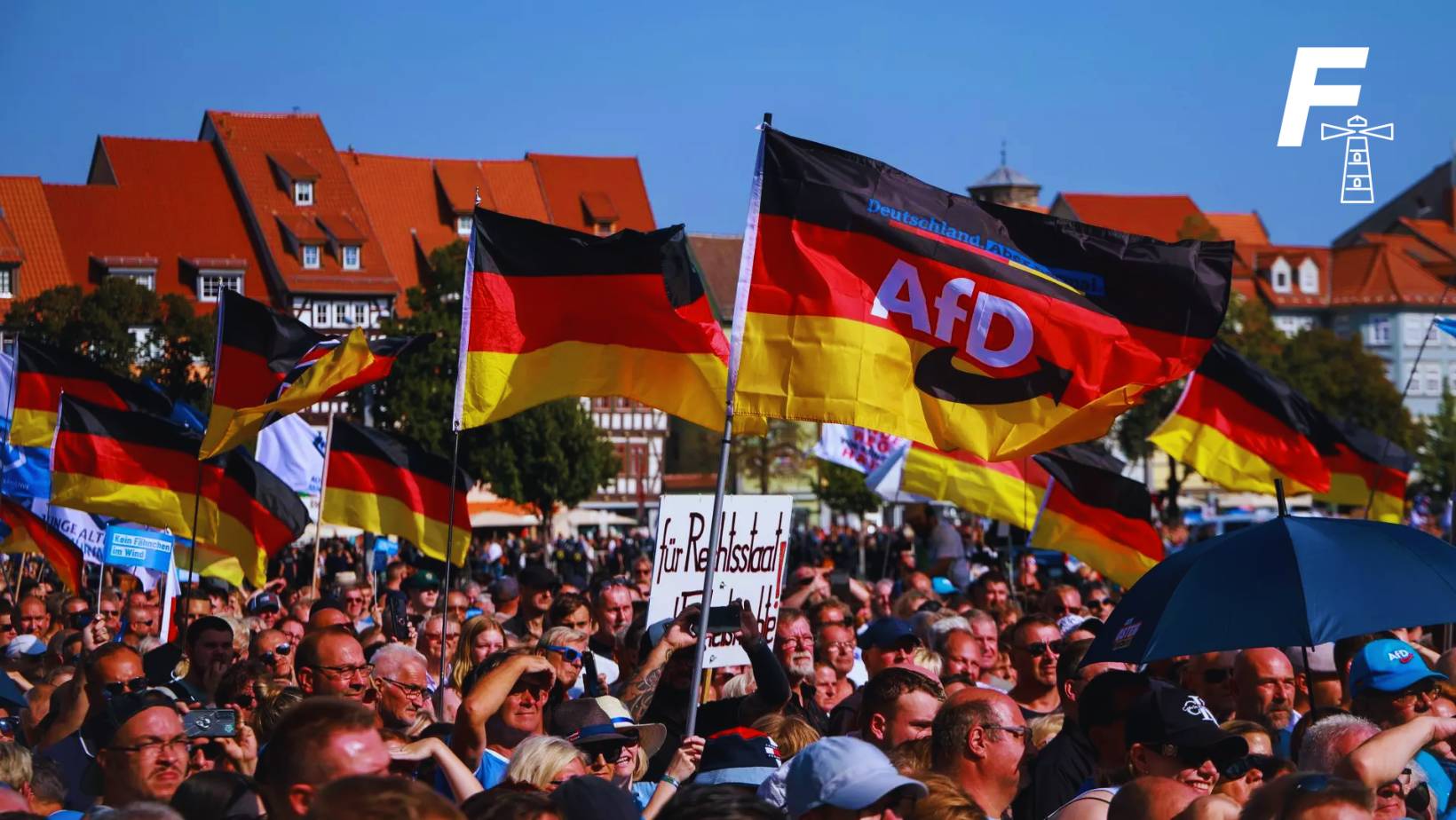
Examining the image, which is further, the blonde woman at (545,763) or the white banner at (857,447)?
the white banner at (857,447)

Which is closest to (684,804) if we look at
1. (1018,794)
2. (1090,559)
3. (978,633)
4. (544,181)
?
(1018,794)

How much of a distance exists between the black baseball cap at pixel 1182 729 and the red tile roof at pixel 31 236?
66774 millimetres

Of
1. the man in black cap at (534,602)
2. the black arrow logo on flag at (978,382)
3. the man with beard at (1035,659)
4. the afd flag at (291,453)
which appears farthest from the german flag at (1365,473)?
the afd flag at (291,453)

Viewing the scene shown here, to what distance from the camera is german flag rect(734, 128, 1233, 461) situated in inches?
303

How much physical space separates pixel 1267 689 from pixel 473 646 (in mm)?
3572

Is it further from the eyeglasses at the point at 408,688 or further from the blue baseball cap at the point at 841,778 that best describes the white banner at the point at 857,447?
the blue baseball cap at the point at 841,778

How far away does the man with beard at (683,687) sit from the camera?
22.9 ft

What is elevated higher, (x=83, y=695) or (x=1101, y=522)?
(x=1101, y=522)

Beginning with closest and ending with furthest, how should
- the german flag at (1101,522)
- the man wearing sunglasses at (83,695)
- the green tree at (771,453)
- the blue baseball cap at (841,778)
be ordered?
A: 1. the blue baseball cap at (841,778)
2. the man wearing sunglasses at (83,695)
3. the german flag at (1101,522)
4. the green tree at (771,453)

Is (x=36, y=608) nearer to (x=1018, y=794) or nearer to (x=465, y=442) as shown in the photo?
(x=1018, y=794)

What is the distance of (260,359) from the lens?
40.9 ft

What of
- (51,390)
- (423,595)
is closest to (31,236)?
(51,390)

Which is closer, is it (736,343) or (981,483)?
(736,343)

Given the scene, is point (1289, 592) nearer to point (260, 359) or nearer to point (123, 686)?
point (123, 686)
